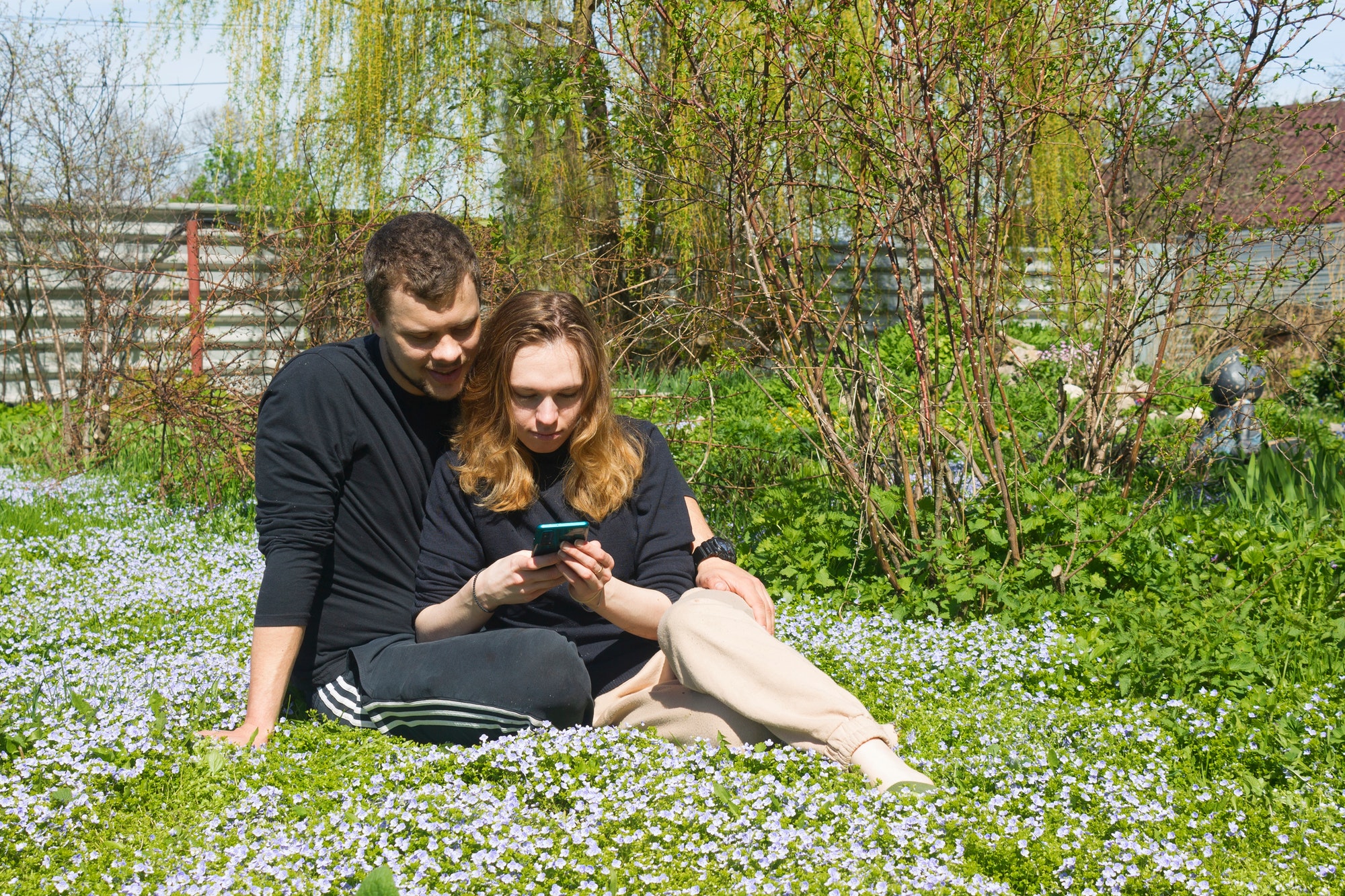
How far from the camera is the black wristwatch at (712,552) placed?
10.4ft

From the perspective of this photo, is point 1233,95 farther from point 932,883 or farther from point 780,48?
point 932,883

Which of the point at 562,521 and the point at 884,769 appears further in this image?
the point at 562,521

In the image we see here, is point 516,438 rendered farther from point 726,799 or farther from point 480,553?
point 726,799

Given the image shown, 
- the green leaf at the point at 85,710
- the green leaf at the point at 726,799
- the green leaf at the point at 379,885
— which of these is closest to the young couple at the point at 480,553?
the green leaf at the point at 726,799

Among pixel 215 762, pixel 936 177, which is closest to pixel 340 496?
pixel 215 762

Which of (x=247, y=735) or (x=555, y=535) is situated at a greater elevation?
(x=555, y=535)

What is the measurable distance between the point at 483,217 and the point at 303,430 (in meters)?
5.09

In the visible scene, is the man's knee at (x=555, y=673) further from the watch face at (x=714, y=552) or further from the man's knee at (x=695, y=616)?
the watch face at (x=714, y=552)

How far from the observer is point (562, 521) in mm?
2922

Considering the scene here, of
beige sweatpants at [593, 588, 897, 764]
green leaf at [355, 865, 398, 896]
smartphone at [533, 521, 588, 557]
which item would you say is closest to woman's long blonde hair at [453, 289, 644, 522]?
smartphone at [533, 521, 588, 557]

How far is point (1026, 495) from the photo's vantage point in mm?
3938

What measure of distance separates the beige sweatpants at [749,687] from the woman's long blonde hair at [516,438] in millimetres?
412

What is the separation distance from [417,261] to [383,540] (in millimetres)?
814

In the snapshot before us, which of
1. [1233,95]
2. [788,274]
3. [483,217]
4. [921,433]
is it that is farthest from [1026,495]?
[483,217]
